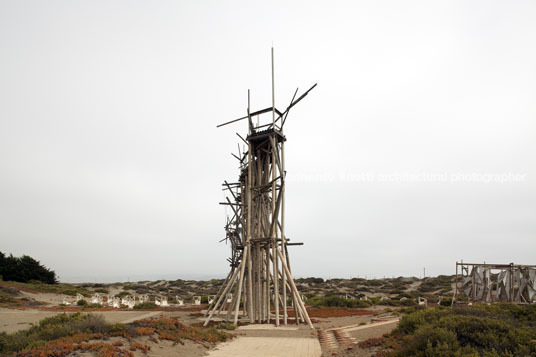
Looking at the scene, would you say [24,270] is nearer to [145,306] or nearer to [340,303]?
[145,306]

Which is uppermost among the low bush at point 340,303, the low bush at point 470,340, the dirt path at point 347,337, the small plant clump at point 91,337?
the low bush at point 470,340

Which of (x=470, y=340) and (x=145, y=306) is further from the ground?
(x=470, y=340)

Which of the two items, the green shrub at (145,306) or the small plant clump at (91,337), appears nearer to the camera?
the small plant clump at (91,337)

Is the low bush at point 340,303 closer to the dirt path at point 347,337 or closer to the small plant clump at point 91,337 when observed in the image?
the dirt path at point 347,337

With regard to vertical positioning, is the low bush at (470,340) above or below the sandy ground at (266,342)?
above

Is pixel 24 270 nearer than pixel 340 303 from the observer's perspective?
No

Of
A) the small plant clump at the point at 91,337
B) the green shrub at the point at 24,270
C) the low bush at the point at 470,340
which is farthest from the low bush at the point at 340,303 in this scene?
the green shrub at the point at 24,270

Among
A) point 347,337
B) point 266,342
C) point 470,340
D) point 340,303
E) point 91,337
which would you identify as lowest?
point 340,303

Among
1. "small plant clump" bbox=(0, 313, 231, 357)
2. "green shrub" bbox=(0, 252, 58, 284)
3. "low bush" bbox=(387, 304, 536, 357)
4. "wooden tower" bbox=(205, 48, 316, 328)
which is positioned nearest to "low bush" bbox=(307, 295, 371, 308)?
"wooden tower" bbox=(205, 48, 316, 328)

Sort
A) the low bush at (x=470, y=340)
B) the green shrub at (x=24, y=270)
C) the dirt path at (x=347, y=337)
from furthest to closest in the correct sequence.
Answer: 1. the green shrub at (x=24, y=270)
2. the dirt path at (x=347, y=337)
3. the low bush at (x=470, y=340)

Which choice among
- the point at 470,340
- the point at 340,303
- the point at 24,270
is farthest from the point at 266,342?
the point at 24,270

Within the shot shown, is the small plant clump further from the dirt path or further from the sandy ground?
the dirt path

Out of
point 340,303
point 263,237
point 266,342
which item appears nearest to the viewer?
point 266,342

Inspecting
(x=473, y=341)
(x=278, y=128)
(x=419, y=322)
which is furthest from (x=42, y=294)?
(x=473, y=341)
